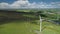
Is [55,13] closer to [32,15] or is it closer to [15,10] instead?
[32,15]

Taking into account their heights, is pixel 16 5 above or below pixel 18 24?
above

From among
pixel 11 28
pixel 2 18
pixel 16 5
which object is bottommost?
pixel 11 28

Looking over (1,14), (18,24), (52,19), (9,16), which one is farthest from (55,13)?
(1,14)

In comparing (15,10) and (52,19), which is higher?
(15,10)

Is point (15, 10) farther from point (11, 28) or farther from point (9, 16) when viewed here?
point (11, 28)

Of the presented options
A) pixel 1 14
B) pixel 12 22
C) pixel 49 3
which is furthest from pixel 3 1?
pixel 49 3

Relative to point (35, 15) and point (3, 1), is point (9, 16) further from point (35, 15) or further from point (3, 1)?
point (35, 15)

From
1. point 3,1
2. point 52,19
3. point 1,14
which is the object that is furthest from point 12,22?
point 52,19
